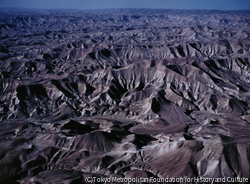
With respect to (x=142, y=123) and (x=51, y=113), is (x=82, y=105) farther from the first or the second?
(x=142, y=123)

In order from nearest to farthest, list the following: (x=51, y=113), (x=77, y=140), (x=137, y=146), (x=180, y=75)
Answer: (x=137, y=146), (x=77, y=140), (x=51, y=113), (x=180, y=75)

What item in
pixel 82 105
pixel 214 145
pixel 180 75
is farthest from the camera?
pixel 180 75

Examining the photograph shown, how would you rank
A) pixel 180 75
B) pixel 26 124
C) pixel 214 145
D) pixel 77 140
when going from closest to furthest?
pixel 214 145 < pixel 77 140 < pixel 26 124 < pixel 180 75

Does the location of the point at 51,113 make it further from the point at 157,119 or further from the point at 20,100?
the point at 157,119

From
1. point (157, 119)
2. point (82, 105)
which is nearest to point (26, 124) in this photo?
point (82, 105)

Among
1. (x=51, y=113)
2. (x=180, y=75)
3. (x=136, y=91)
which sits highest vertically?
(x=180, y=75)

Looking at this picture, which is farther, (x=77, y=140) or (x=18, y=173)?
(x=77, y=140)

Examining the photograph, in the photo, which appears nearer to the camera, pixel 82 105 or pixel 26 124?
pixel 26 124

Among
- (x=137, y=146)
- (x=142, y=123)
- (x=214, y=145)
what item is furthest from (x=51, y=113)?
(x=214, y=145)

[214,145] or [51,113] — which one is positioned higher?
[214,145]
